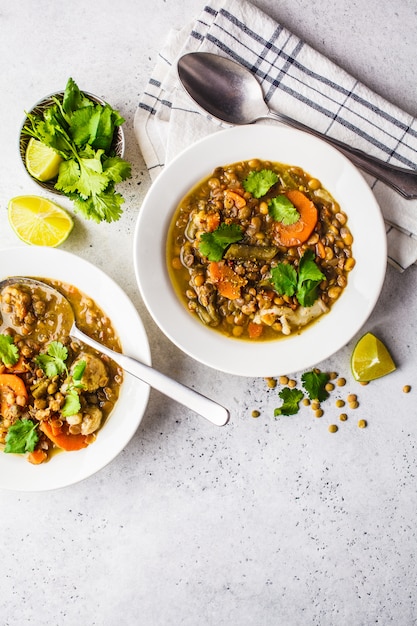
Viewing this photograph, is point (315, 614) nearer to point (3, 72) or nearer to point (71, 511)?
point (71, 511)

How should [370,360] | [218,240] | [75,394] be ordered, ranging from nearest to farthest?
[218,240]
[75,394]
[370,360]

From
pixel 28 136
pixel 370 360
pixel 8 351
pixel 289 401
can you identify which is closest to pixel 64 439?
pixel 8 351

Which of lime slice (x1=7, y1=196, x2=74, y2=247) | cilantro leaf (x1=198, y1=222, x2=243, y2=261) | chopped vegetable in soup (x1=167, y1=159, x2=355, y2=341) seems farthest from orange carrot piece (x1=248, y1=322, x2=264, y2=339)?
lime slice (x1=7, y1=196, x2=74, y2=247)

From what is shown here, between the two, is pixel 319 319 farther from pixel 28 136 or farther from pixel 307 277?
pixel 28 136

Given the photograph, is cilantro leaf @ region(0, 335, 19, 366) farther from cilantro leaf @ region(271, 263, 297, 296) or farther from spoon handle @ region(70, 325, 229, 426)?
cilantro leaf @ region(271, 263, 297, 296)

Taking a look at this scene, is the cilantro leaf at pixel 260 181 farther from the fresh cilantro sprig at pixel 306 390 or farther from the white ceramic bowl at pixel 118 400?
the fresh cilantro sprig at pixel 306 390

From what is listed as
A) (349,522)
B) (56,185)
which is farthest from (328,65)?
(349,522)
